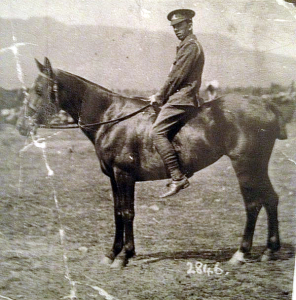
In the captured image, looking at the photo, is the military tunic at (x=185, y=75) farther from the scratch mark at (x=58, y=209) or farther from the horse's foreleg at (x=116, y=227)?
the scratch mark at (x=58, y=209)

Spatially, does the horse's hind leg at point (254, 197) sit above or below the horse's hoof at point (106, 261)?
above

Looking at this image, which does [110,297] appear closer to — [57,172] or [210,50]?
[57,172]

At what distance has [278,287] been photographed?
3.82 metres

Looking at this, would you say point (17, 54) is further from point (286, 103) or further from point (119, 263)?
point (286, 103)

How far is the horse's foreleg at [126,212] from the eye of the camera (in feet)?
12.2

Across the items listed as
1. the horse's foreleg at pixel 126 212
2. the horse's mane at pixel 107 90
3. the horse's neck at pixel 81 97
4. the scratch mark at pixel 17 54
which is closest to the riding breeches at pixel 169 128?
the horse's mane at pixel 107 90

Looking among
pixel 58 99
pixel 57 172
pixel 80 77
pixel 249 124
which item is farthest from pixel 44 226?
pixel 249 124

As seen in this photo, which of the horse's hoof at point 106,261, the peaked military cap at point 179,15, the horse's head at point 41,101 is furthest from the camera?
the horse's hoof at point 106,261

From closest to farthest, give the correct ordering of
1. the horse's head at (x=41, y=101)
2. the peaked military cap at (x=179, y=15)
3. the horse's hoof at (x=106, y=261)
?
the peaked military cap at (x=179, y=15)
the horse's head at (x=41, y=101)
the horse's hoof at (x=106, y=261)

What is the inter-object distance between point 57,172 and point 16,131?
1.77 ft

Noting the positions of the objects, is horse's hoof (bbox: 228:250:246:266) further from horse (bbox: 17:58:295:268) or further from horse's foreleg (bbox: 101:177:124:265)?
horse's foreleg (bbox: 101:177:124:265)

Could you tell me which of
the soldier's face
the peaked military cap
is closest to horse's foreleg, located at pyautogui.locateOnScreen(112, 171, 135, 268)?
the soldier's face

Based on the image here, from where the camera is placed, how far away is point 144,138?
367cm

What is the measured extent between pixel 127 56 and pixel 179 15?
582 mm
